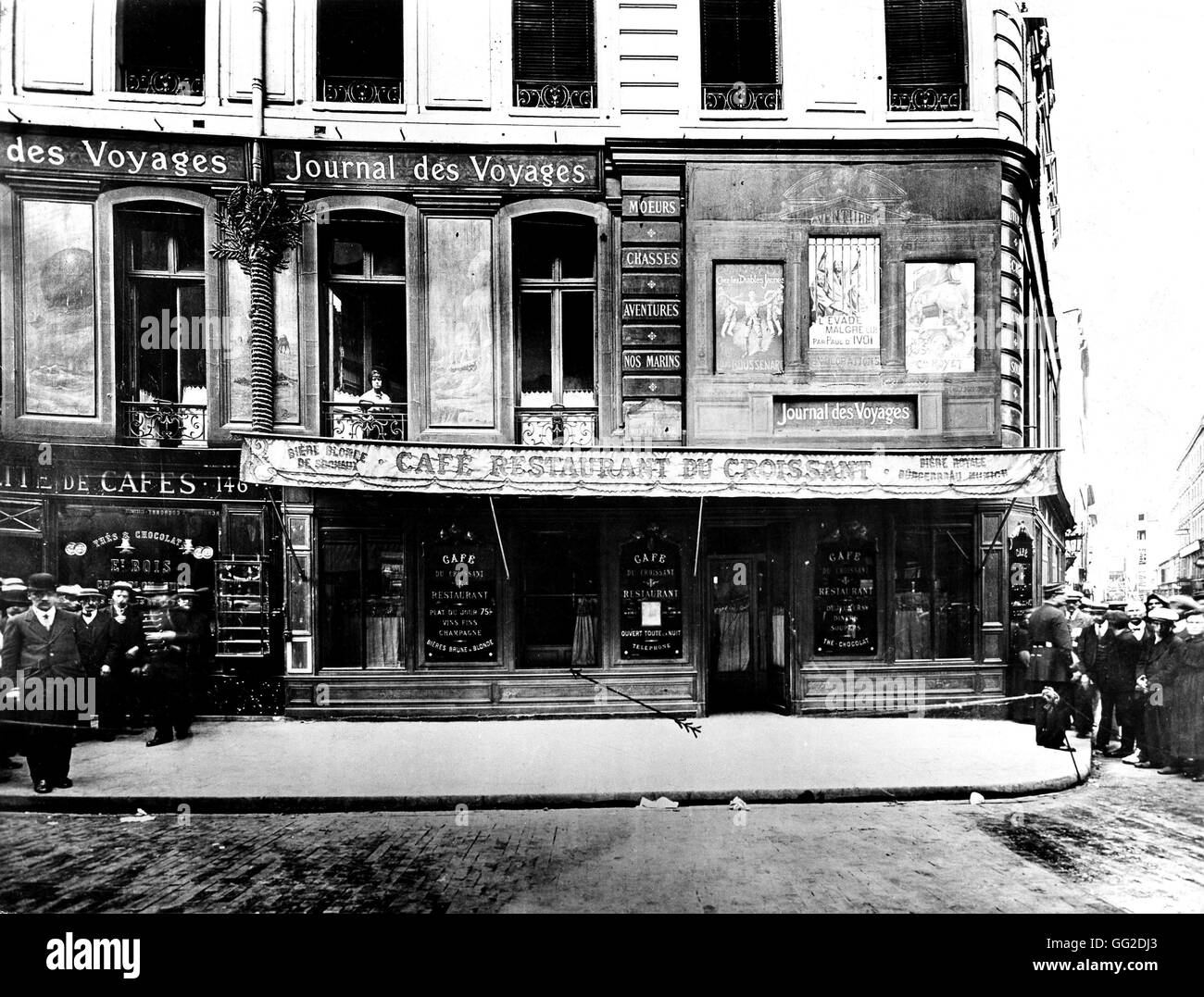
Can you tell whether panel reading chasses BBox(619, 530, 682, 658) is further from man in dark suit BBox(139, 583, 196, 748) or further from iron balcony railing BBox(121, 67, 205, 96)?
iron balcony railing BBox(121, 67, 205, 96)

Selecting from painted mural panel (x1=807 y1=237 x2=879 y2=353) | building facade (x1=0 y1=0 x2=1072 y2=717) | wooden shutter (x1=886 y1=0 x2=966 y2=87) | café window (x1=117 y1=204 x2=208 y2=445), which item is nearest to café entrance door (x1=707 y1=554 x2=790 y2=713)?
building facade (x1=0 y1=0 x2=1072 y2=717)

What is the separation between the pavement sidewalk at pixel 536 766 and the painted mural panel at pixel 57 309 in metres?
3.85

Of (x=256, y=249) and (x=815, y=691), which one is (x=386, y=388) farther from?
(x=815, y=691)

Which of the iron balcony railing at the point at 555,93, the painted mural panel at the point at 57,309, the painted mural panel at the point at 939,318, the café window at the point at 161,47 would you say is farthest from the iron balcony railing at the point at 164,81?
the painted mural panel at the point at 939,318

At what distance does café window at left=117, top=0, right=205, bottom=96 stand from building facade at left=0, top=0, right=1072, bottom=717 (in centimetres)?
5

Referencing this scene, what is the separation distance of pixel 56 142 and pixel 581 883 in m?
8.83

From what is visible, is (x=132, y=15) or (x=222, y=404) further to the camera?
(x=222, y=404)

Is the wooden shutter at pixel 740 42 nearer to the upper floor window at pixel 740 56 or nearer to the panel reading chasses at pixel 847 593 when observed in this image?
the upper floor window at pixel 740 56

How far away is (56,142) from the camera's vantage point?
6.69 meters

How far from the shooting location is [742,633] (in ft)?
30.9

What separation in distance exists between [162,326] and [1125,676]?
11.7 metres

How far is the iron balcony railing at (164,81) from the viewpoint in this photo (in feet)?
20.9

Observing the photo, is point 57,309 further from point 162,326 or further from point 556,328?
point 556,328
